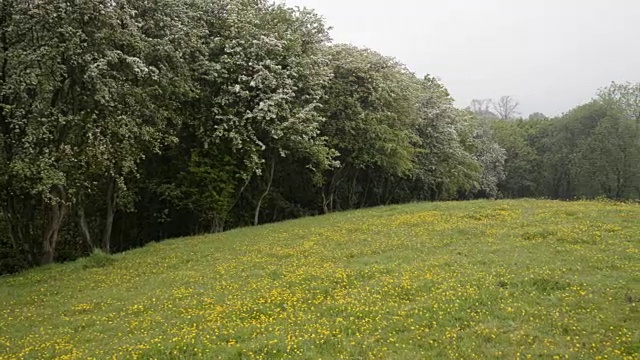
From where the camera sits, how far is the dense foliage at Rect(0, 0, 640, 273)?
2119 centimetres

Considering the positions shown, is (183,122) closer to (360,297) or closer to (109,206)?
(109,206)

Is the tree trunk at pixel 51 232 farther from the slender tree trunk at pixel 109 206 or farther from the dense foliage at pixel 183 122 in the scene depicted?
the slender tree trunk at pixel 109 206

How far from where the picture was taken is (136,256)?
76.8 feet

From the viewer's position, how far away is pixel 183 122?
1201 inches

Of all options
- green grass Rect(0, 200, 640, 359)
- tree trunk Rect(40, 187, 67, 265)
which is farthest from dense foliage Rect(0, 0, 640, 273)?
green grass Rect(0, 200, 640, 359)

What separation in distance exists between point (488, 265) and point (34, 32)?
19.4 meters

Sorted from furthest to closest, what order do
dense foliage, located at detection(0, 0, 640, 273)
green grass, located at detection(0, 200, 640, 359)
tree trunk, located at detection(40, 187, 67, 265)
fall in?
tree trunk, located at detection(40, 187, 67, 265) → dense foliage, located at detection(0, 0, 640, 273) → green grass, located at detection(0, 200, 640, 359)

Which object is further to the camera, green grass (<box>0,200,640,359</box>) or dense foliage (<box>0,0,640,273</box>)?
dense foliage (<box>0,0,640,273</box>)

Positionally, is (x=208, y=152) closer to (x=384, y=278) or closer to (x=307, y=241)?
(x=307, y=241)

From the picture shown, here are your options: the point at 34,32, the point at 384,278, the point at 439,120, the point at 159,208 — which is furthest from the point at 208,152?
the point at 439,120

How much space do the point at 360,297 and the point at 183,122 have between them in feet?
66.1

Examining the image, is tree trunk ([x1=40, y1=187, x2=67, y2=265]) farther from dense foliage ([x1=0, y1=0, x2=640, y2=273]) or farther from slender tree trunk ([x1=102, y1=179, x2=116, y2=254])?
slender tree trunk ([x1=102, y1=179, x2=116, y2=254])

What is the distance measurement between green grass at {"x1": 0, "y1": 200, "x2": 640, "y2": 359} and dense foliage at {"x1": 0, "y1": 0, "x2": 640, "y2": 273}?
558 cm

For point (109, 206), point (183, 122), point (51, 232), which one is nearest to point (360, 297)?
point (51, 232)
